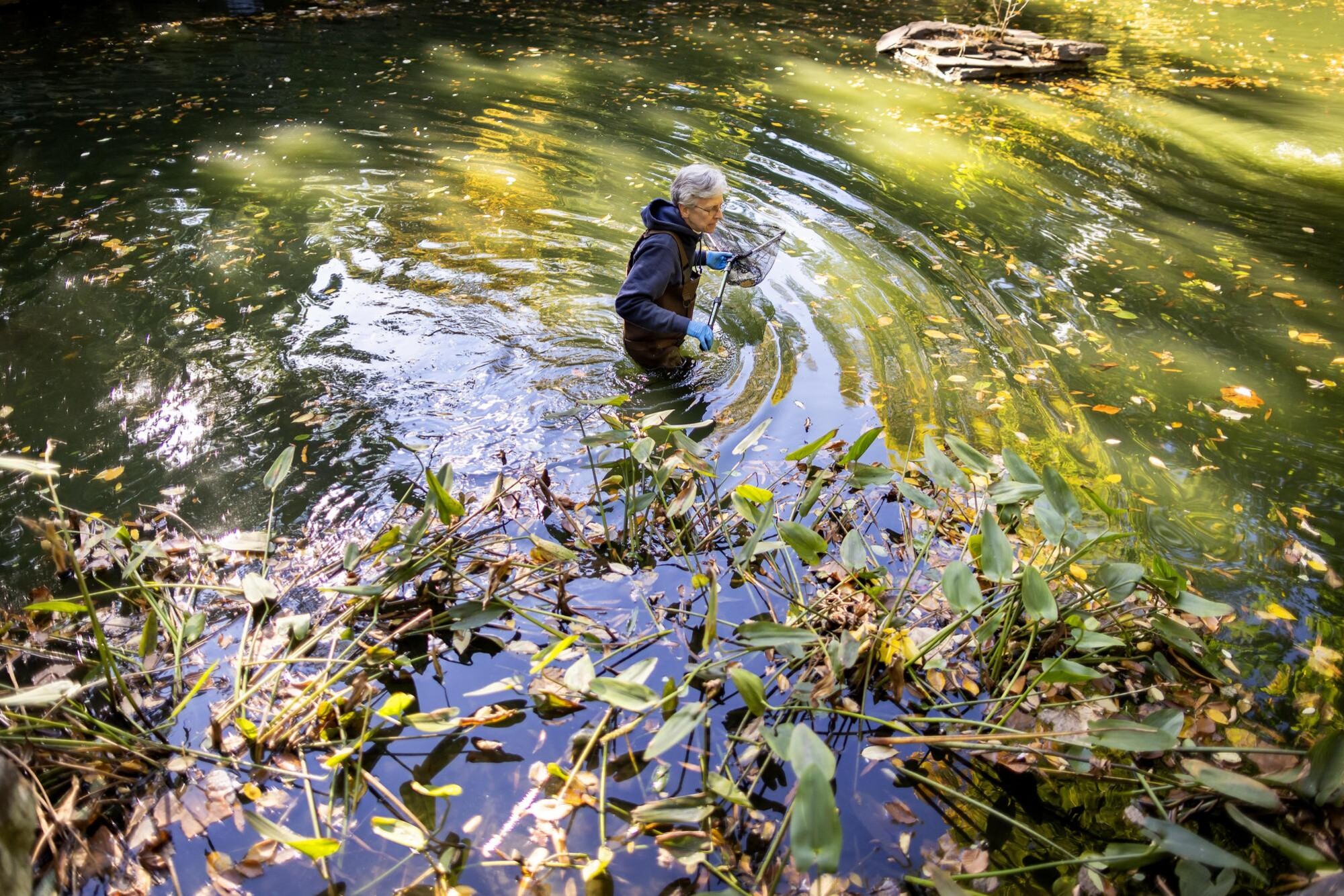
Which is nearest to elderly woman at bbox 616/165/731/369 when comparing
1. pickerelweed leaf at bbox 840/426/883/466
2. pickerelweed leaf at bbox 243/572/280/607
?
pickerelweed leaf at bbox 840/426/883/466

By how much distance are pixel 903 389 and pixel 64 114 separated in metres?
8.76

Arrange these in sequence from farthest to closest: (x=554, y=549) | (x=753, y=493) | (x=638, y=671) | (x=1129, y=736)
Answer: (x=554, y=549) < (x=753, y=493) < (x=638, y=671) < (x=1129, y=736)

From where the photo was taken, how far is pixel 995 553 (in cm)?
268

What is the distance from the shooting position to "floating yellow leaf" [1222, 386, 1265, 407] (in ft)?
15.7

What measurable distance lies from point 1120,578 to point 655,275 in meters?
2.56

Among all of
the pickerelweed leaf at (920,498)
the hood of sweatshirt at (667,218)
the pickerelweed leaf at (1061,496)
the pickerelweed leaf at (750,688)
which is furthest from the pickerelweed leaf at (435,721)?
the hood of sweatshirt at (667,218)

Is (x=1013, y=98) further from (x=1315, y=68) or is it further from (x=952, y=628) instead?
(x=952, y=628)

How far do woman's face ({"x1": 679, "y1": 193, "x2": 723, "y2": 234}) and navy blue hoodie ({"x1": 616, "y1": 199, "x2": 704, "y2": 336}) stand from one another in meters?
0.04

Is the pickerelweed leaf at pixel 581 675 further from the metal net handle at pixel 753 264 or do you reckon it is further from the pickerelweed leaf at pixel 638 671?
the metal net handle at pixel 753 264

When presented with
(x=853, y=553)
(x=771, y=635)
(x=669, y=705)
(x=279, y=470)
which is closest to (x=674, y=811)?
(x=669, y=705)

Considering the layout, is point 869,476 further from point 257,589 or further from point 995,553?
point 257,589

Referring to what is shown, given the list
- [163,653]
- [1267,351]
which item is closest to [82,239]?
[163,653]

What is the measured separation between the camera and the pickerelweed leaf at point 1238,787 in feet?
6.66

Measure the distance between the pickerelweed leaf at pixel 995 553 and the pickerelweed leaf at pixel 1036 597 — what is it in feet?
0.42
